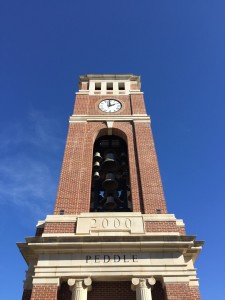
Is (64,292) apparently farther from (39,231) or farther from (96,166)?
(96,166)

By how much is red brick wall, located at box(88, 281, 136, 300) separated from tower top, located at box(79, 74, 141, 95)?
13.4 meters

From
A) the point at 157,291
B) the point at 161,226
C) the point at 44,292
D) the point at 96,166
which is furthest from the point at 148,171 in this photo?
the point at 44,292

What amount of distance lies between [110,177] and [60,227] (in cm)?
398

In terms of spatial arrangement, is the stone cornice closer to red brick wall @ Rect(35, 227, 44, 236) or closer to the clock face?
the clock face

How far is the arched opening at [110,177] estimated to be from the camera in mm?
15195

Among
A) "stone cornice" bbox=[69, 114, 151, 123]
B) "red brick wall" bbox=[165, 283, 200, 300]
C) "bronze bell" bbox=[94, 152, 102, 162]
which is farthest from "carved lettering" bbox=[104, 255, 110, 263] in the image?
"stone cornice" bbox=[69, 114, 151, 123]

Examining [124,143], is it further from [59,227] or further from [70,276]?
[70,276]

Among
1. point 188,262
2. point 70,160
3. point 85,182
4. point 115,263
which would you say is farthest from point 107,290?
point 70,160

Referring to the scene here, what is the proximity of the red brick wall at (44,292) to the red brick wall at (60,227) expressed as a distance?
2173 mm

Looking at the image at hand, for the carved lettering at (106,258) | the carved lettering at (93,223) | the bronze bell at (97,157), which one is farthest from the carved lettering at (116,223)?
the bronze bell at (97,157)

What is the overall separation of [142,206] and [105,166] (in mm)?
3626

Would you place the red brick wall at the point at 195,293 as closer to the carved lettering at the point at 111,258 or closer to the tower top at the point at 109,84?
the carved lettering at the point at 111,258

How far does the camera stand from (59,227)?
1234 cm

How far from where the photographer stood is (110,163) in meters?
16.2
